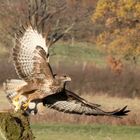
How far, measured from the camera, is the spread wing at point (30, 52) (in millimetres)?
8250

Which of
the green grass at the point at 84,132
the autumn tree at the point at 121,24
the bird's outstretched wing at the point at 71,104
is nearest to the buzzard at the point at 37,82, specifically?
the bird's outstretched wing at the point at 71,104

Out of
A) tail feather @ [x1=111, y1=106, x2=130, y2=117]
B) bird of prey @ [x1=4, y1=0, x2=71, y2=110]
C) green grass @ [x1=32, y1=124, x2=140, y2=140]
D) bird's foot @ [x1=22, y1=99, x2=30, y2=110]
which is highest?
bird of prey @ [x1=4, y1=0, x2=71, y2=110]

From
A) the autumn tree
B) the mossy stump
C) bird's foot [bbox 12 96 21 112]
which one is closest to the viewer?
the mossy stump

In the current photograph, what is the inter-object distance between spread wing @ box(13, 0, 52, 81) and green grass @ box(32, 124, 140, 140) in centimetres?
1006

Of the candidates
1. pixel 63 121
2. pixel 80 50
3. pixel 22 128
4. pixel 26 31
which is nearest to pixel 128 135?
pixel 63 121

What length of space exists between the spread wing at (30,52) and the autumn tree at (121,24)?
2904 centimetres

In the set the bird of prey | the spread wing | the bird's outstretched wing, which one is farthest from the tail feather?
the spread wing

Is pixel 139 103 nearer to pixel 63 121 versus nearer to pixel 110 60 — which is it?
pixel 63 121

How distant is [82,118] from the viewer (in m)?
24.6

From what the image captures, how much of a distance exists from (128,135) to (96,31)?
49.3 m

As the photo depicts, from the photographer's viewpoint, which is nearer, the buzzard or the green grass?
the buzzard

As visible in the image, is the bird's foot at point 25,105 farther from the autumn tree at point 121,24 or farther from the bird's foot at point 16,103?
the autumn tree at point 121,24

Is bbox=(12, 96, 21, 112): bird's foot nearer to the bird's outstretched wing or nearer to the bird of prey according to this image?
the bird of prey

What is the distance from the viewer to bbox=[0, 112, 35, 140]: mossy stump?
6.39 metres
